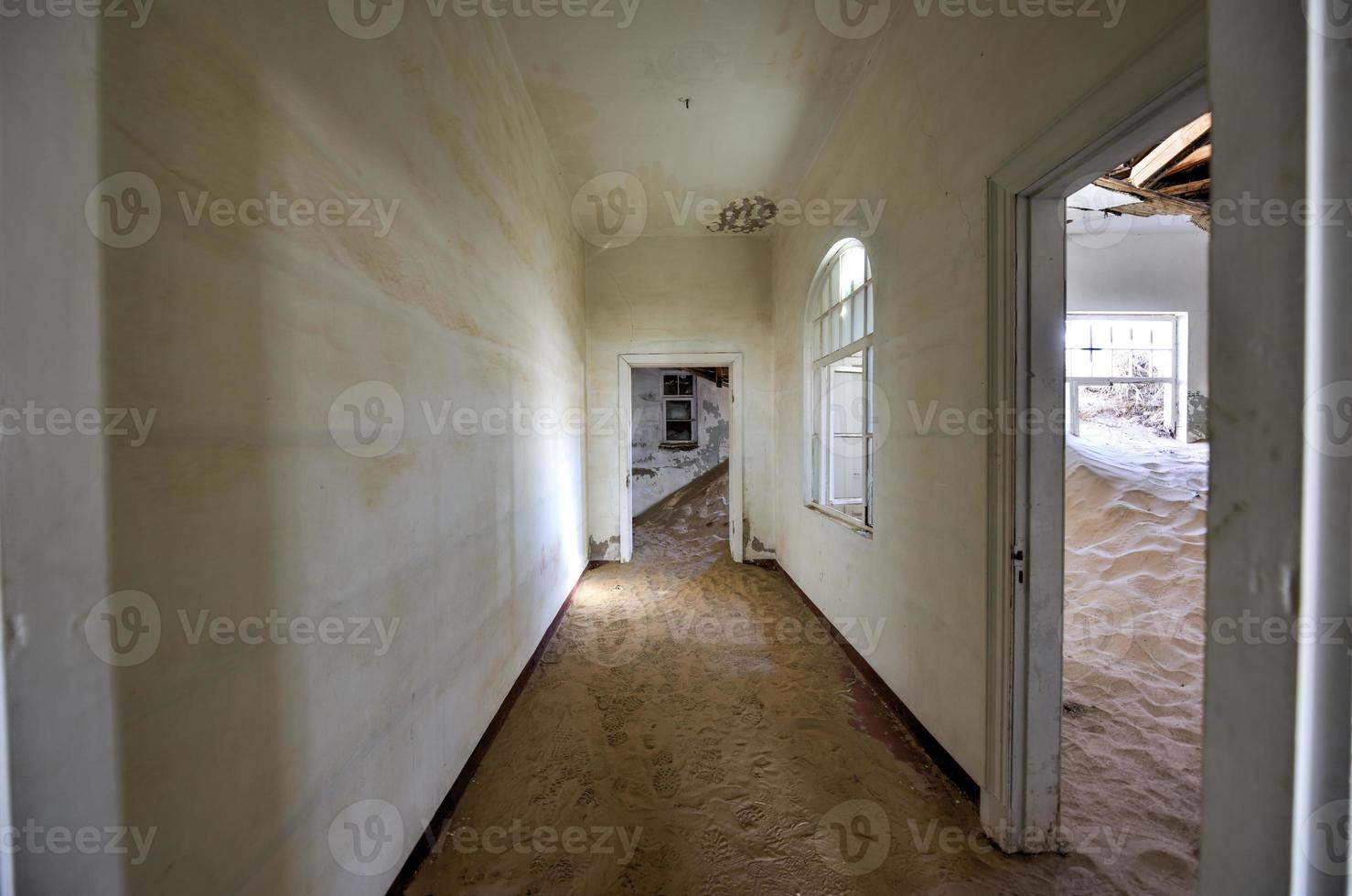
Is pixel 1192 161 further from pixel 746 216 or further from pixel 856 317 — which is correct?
pixel 746 216

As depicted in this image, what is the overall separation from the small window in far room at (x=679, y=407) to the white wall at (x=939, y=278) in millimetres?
5064

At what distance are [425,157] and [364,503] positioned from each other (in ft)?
3.61

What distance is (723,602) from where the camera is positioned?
349 centimetres

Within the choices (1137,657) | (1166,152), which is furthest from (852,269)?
(1137,657)

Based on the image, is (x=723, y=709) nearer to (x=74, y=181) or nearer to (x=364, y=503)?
(x=364, y=503)

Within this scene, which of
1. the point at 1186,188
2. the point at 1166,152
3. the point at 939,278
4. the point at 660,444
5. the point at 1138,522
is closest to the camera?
the point at 939,278

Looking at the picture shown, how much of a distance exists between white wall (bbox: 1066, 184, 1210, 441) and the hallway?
5.56 meters

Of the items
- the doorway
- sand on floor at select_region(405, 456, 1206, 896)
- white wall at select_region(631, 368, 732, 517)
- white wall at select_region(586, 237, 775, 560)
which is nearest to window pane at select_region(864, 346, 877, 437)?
the doorway

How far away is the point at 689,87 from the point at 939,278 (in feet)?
5.84

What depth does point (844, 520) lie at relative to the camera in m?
2.80

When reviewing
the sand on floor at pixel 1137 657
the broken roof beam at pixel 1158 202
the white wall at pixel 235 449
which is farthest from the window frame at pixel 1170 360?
the white wall at pixel 235 449

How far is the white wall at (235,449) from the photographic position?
526 mm

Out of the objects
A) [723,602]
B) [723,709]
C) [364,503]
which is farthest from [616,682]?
[364,503]

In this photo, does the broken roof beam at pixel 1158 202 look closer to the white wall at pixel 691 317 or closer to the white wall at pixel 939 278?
the white wall at pixel 939 278
